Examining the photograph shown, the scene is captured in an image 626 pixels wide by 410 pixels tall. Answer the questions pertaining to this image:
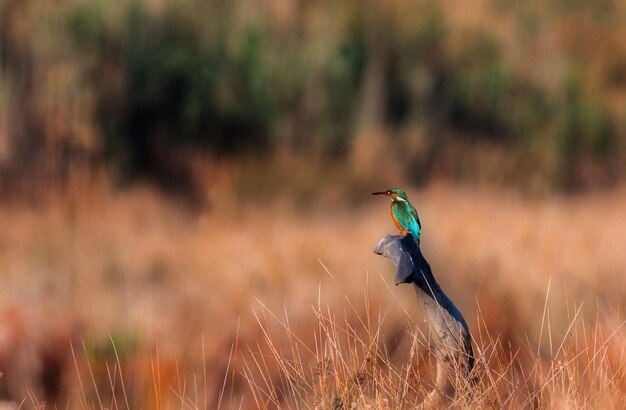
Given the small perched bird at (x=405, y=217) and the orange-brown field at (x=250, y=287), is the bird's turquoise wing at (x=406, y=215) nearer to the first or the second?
the small perched bird at (x=405, y=217)

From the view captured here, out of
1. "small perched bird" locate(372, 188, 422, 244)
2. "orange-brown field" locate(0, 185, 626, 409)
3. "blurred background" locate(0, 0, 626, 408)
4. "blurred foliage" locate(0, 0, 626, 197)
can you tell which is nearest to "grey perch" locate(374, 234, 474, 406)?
"small perched bird" locate(372, 188, 422, 244)

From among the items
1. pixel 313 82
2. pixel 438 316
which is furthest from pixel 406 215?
pixel 313 82

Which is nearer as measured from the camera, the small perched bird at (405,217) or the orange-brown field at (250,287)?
the small perched bird at (405,217)

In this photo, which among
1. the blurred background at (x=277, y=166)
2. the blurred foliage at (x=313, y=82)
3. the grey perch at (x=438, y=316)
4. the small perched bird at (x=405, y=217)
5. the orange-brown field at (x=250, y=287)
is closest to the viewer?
the grey perch at (x=438, y=316)

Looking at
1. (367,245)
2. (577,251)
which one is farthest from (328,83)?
(577,251)

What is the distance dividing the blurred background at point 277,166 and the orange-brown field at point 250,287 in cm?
3

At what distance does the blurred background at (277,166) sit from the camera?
6.25 metres

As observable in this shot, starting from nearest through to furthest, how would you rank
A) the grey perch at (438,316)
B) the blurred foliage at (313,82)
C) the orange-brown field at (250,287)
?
the grey perch at (438,316), the orange-brown field at (250,287), the blurred foliage at (313,82)

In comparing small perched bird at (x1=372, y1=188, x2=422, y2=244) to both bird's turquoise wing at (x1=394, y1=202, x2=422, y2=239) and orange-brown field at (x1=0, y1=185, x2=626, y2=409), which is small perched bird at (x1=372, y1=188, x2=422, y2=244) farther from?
orange-brown field at (x1=0, y1=185, x2=626, y2=409)

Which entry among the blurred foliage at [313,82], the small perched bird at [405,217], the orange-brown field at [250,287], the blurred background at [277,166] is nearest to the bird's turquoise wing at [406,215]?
the small perched bird at [405,217]

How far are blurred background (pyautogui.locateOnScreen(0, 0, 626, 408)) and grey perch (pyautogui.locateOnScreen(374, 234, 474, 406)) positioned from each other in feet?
8.64

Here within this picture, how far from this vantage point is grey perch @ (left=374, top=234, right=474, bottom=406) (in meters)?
2.58

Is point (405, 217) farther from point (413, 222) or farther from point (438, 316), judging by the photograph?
point (438, 316)

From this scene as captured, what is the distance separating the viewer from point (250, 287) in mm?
6969
